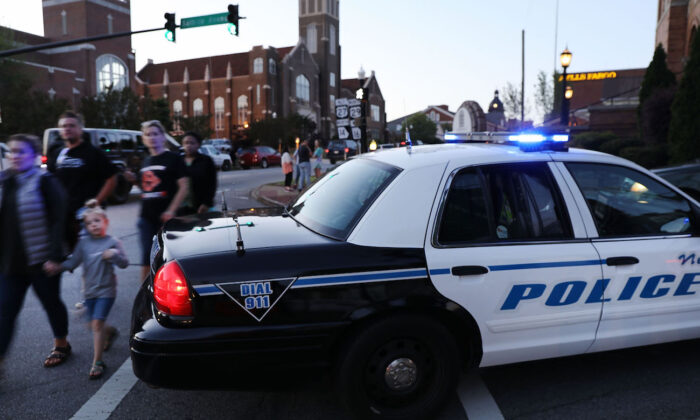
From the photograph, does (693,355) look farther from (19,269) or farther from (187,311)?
(19,269)

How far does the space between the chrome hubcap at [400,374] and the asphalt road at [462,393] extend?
1.21ft

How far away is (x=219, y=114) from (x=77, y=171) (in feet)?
216

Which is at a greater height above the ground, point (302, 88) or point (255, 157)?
point (302, 88)

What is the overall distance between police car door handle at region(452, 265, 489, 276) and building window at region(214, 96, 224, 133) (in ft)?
223

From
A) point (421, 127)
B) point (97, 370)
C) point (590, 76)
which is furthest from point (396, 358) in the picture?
point (421, 127)

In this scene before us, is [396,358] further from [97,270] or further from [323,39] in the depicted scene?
[323,39]

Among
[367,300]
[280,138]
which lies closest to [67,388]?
[367,300]

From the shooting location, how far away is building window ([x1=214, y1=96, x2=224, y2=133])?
67688mm

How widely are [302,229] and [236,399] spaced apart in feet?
3.84

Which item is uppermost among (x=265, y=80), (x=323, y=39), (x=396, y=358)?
(x=323, y=39)

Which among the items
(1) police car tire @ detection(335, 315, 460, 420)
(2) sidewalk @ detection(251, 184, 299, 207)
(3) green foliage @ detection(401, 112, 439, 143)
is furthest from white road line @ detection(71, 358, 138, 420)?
(3) green foliage @ detection(401, 112, 439, 143)

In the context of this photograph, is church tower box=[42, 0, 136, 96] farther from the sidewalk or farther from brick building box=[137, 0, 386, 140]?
the sidewalk

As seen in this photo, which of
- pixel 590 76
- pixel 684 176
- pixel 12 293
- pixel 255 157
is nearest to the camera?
pixel 12 293

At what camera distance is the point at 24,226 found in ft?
12.0
